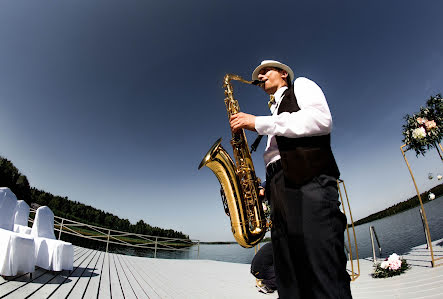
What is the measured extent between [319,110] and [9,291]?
4241mm

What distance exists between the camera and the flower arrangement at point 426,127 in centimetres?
436

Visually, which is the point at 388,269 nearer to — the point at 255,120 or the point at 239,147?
the point at 239,147

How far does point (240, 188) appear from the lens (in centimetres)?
216

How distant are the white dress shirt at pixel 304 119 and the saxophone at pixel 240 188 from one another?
1.88ft

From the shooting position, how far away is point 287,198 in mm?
1071

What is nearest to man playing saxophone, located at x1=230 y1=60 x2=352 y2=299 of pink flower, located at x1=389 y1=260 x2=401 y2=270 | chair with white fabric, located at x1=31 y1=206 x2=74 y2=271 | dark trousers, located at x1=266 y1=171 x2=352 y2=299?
dark trousers, located at x1=266 y1=171 x2=352 y2=299

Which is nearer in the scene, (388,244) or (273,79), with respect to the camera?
(273,79)

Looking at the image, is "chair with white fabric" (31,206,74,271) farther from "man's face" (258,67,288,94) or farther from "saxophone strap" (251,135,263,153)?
"man's face" (258,67,288,94)

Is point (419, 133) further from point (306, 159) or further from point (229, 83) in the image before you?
point (306, 159)

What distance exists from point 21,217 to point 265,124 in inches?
251

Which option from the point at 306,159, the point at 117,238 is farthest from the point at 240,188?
the point at 117,238

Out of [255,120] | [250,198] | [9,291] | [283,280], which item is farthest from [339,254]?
[9,291]

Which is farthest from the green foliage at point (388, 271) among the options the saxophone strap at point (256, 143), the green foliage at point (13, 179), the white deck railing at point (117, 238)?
the green foliage at point (13, 179)

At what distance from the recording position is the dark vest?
1037 millimetres
